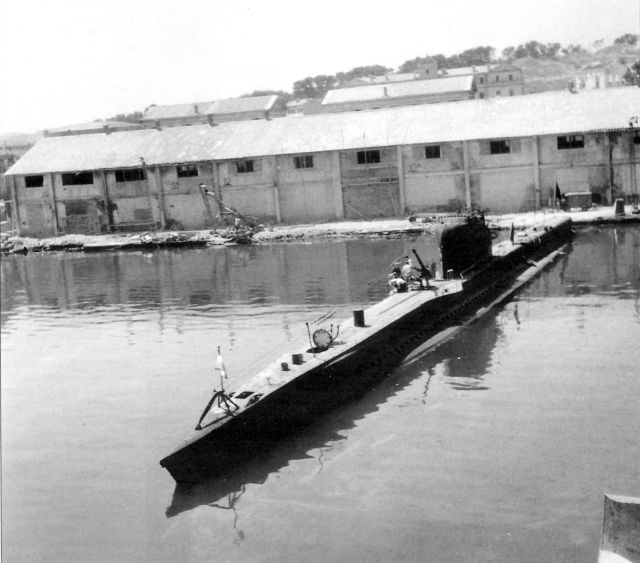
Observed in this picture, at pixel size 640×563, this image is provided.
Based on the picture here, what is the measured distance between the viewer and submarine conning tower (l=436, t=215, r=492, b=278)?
2888 centimetres

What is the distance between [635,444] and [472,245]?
15997mm

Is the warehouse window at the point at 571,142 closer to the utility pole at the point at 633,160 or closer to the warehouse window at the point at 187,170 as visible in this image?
the utility pole at the point at 633,160

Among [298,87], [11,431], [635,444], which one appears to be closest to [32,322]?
[11,431]

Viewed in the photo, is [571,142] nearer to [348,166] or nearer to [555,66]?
[348,166]

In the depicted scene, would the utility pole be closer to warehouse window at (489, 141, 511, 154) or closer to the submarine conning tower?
warehouse window at (489, 141, 511, 154)

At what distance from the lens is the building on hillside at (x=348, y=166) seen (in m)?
51.7

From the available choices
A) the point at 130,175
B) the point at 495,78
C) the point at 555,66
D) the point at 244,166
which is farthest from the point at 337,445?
the point at 555,66

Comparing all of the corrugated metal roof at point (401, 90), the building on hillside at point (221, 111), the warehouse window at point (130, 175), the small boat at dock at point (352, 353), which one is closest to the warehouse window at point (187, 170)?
the warehouse window at point (130, 175)

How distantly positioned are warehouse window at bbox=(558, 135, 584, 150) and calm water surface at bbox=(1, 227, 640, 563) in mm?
23613

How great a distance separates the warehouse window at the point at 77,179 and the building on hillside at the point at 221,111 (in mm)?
43904

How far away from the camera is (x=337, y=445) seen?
15445mm

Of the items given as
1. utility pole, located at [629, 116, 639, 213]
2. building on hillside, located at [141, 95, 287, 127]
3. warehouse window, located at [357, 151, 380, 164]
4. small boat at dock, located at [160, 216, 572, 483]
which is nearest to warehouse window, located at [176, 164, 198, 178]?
warehouse window, located at [357, 151, 380, 164]

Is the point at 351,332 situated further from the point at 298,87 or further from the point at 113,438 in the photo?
the point at 298,87

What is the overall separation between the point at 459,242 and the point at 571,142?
25811mm
